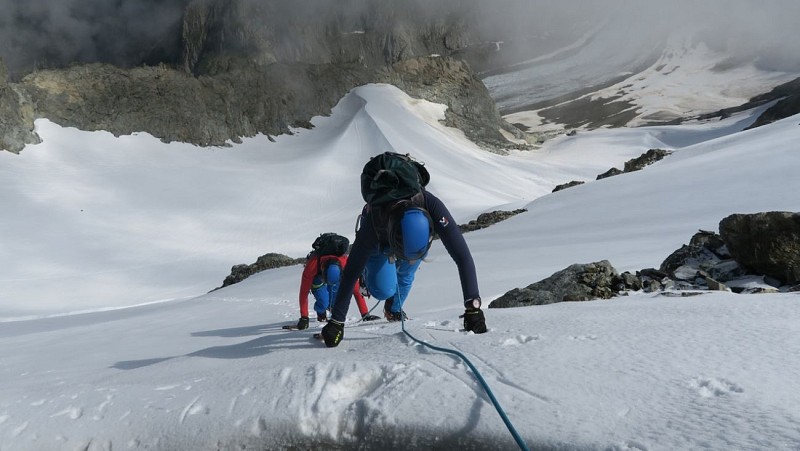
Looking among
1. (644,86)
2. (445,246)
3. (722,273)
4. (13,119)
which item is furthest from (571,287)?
(644,86)

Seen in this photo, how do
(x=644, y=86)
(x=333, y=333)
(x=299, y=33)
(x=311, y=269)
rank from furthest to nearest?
(x=644, y=86) < (x=299, y=33) < (x=311, y=269) < (x=333, y=333)

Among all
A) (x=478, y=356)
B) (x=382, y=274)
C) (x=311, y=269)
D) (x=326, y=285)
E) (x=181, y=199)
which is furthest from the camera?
(x=181, y=199)

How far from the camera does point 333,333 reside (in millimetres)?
3482

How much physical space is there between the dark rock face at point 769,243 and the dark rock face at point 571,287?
1.13m

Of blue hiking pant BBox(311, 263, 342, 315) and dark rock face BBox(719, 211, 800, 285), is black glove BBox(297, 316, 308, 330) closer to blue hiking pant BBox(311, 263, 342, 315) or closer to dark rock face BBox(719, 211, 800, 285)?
blue hiking pant BBox(311, 263, 342, 315)

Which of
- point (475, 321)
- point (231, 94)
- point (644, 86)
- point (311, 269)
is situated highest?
point (644, 86)

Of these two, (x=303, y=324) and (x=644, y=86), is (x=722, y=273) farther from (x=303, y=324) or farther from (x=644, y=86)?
(x=644, y=86)

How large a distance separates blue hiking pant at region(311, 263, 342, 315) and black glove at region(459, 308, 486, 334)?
2318 millimetres

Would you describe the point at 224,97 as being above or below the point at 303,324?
above

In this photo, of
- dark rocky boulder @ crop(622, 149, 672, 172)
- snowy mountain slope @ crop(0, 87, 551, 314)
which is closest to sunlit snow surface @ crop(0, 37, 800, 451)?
snowy mountain slope @ crop(0, 87, 551, 314)

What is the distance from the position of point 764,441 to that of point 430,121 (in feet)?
160

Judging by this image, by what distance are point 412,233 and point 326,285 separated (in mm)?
2693

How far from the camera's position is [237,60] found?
80.6 metres

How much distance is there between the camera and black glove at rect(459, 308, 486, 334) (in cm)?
322
